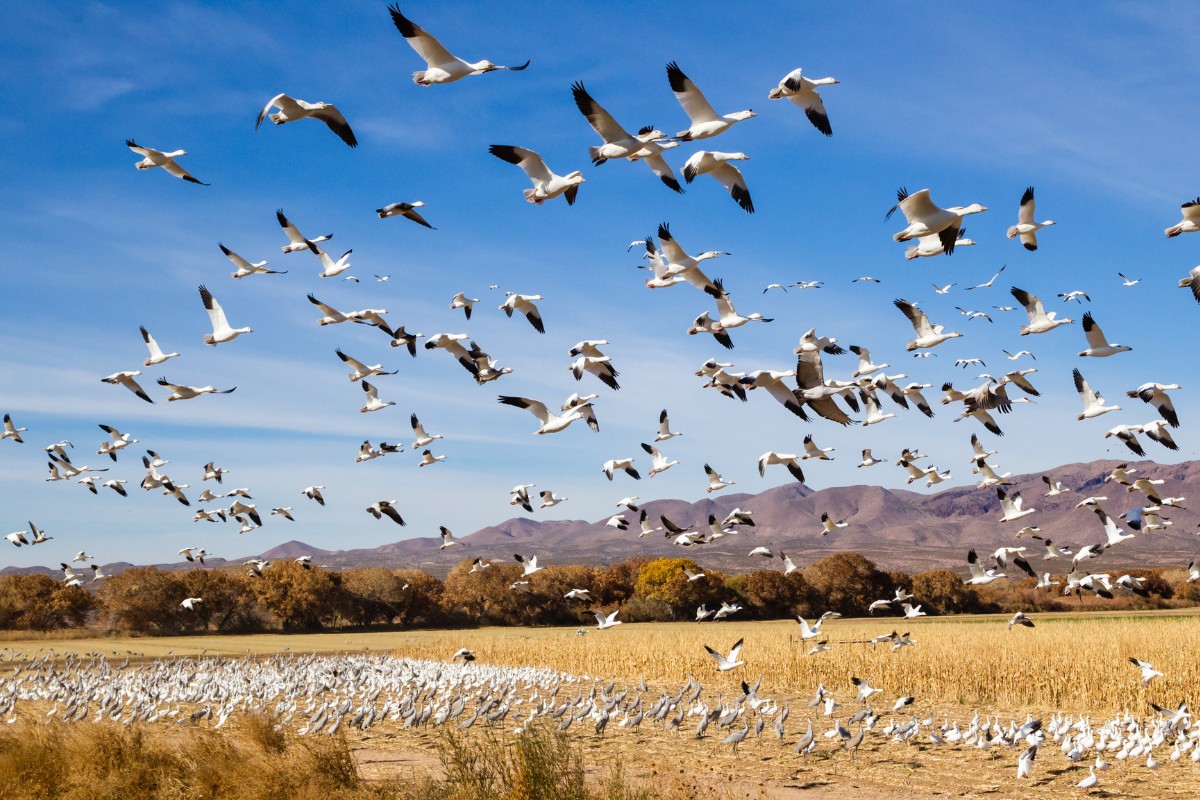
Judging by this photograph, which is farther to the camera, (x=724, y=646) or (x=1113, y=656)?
(x=724, y=646)

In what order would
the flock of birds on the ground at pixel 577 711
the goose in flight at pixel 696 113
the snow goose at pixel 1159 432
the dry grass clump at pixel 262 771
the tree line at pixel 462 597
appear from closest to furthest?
the dry grass clump at pixel 262 771 → the goose in flight at pixel 696 113 → the flock of birds on the ground at pixel 577 711 → the snow goose at pixel 1159 432 → the tree line at pixel 462 597

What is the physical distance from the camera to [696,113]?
16.7 meters

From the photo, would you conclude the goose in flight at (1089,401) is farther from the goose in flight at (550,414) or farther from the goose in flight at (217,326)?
the goose in flight at (217,326)

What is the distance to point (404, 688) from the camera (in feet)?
103

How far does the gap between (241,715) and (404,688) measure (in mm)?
10217

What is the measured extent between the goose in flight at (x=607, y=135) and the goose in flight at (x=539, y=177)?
1.38 meters

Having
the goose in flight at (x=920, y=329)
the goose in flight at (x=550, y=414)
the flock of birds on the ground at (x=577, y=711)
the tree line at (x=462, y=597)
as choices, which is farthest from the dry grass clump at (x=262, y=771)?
the tree line at (x=462, y=597)

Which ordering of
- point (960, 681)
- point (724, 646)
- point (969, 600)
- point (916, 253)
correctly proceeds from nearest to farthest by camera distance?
1. point (916, 253)
2. point (960, 681)
3. point (724, 646)
4. point (969, 600)

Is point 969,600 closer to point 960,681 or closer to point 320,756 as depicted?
point 960,681

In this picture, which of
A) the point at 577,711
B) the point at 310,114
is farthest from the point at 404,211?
the point at 577,711

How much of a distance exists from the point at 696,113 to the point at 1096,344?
10.9 metres

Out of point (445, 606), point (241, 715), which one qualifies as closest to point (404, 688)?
point (241, 715)

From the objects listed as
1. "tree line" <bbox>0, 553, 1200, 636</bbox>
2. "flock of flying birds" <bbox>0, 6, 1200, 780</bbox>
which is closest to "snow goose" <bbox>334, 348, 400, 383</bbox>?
"flock of flying birds" <bbox>0, 6, 1200, 780</bbox>

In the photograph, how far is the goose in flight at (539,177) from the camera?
17609 mm
